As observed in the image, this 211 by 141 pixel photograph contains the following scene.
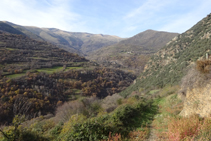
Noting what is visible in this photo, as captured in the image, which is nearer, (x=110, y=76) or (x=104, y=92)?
(x=104, y=92)

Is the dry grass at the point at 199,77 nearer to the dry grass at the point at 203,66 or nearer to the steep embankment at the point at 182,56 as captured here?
the dry grass at the point at 203,66

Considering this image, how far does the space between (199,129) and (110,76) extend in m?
90.7

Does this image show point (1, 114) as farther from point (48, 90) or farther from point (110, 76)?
point (110, 76)

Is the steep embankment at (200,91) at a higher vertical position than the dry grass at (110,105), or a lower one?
higher

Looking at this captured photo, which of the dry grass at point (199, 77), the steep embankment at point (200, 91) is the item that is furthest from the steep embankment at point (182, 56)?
the steep embankment at point (200, 91)

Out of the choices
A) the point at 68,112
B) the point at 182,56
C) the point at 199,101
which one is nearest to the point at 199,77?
the point at 199,101

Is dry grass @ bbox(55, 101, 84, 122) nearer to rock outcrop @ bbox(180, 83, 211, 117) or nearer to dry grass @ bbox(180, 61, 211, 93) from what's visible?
rock outcrop @ bbox(180, 83, 211, 117)

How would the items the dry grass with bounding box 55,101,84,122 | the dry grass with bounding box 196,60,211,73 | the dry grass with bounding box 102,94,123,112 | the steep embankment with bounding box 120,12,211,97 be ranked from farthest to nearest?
the steep embankment with bounding box 120,12,211,97 < the dry grass with bounding box 55,101,84,122 < the dry grass with bounding box 102,94,123,112 < the dry grass with bounding box 196,60,211,73

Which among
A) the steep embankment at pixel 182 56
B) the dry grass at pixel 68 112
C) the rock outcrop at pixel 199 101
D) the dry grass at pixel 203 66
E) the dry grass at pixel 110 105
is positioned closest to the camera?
the rock outcrop at pixel 199 101

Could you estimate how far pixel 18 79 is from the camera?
167 feet

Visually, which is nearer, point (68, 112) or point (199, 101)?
point (199, 101)

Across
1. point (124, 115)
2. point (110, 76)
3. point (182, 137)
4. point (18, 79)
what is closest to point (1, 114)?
point (18, 79)

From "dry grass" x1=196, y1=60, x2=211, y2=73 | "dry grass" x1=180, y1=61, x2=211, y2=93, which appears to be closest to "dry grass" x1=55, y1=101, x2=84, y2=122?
"dry grass" x1=180, y1=61, x2=211, y2=93

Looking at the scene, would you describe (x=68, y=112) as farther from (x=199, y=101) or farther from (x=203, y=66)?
(x=203, y=66)
